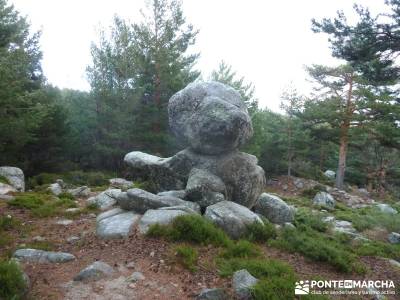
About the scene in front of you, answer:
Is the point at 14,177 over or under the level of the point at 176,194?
under

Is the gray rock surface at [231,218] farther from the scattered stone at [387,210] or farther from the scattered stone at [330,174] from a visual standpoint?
the scattered stone at [330,174]

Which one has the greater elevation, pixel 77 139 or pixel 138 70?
pixel 138 70

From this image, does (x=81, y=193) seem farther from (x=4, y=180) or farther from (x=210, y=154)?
(x=210, y=154)

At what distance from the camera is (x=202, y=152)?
9.33 metres

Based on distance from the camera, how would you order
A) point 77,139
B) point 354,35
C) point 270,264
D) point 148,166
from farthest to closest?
1. point 77,139
2. point 148,166
3. point 354,35
4. point 270,264

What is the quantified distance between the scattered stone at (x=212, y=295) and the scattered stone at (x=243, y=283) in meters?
0.21

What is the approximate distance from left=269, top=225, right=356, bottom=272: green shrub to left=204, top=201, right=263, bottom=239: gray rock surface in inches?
26.7

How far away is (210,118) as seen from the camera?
8.73m

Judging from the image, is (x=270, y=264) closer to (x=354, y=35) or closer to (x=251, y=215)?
(x=251, y=215)

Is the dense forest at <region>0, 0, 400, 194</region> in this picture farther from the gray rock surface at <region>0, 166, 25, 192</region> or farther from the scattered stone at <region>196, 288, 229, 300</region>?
the scattered stone at <region>196, 288, 229, 300</region>

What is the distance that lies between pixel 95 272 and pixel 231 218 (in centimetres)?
311

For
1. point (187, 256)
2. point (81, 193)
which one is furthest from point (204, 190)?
point (81, 193)

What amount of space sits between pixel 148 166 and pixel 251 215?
3.63 m

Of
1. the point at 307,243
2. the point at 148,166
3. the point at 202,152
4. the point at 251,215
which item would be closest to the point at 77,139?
the point at 148,166
